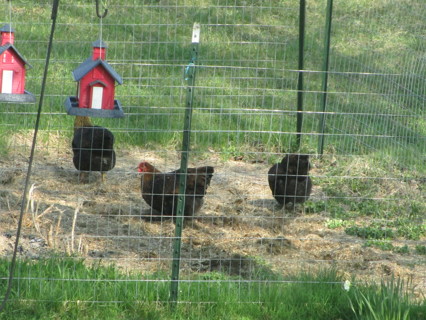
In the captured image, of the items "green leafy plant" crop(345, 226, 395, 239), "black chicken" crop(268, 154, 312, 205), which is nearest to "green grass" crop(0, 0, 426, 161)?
"green leafy plant" crop(345, 226, 395, 239)

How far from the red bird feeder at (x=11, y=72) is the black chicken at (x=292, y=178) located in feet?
10.0

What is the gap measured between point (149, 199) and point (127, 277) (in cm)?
177

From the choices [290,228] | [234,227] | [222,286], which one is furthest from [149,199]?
[222,286]

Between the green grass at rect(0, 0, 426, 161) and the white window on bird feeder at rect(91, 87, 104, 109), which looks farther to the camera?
the green grass at rect(0, 0, 426, 161)

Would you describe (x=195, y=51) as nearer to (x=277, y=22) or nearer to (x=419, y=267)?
(x=419, y=267)

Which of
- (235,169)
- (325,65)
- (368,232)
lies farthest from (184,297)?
(325,65)

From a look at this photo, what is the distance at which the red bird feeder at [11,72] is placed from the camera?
187 inches

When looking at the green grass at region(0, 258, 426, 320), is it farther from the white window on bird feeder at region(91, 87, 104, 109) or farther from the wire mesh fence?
the white window on bird feeder at region(91, 87, 104, 109)

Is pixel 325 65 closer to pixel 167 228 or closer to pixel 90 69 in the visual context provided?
pixel 167 228

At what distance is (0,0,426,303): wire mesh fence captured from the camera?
19.7ft

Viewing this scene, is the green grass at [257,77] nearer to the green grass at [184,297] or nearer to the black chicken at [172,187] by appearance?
the black chicken at [172,187]

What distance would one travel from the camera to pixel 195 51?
5309mm

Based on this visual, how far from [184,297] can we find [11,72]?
1.94 metres

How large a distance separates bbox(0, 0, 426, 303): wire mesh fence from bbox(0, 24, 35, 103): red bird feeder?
720mm
